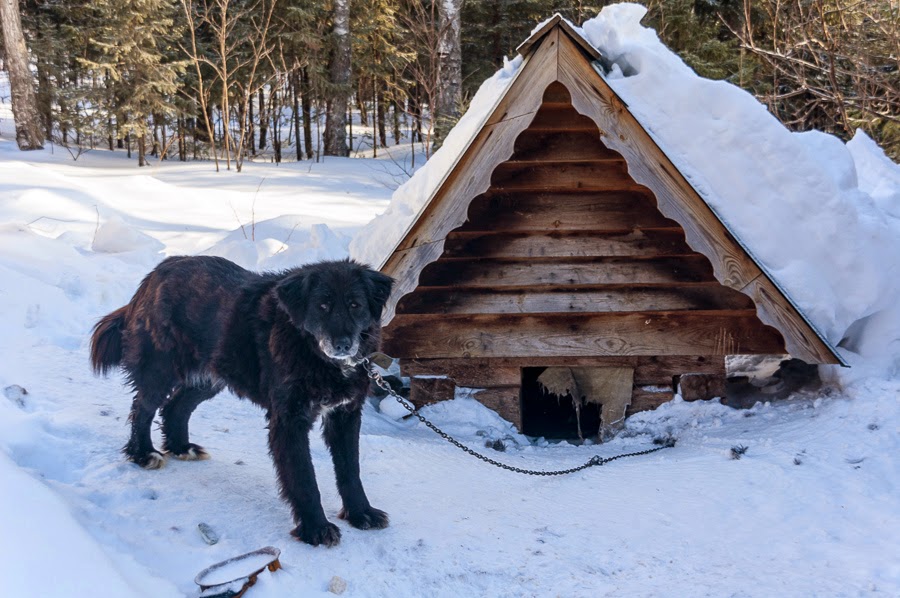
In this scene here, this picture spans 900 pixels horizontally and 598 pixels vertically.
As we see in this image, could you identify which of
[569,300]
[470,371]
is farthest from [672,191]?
[470,371]

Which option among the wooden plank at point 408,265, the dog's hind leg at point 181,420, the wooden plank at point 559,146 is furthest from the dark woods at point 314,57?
the dog's hind leg at point 181,420

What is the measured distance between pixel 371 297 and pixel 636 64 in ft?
10.6

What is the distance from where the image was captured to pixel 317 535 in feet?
11.0

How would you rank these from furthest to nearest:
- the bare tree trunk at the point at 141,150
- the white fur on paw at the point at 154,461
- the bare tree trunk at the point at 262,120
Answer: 1. the bare tree trunk at the point at 262,120
2. the bare tree trunk at the point at 141,150
3. the white fur on paw at the point at 154,461

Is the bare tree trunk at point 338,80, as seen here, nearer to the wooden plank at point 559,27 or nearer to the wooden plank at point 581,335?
the wooden plank at point 581,335

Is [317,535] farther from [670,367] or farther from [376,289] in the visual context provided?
[670,367]

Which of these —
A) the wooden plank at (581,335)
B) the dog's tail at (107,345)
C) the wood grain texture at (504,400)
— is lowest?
the wood grain texture at (504,400)

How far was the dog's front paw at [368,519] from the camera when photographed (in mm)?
3605

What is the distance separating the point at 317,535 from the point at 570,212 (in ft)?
11.3

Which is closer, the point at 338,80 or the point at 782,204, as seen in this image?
the point at 782,204

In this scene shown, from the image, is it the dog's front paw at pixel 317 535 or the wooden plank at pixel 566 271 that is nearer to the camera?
the dog's front paw at pixel 317 535

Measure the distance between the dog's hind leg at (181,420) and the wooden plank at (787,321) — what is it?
12.0ft

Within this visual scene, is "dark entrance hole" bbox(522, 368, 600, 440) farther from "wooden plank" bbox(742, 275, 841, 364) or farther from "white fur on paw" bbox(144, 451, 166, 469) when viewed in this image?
"white fur on paw" bbox(144, 451, 166, 469)

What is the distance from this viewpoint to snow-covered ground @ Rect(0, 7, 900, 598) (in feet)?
9.95
